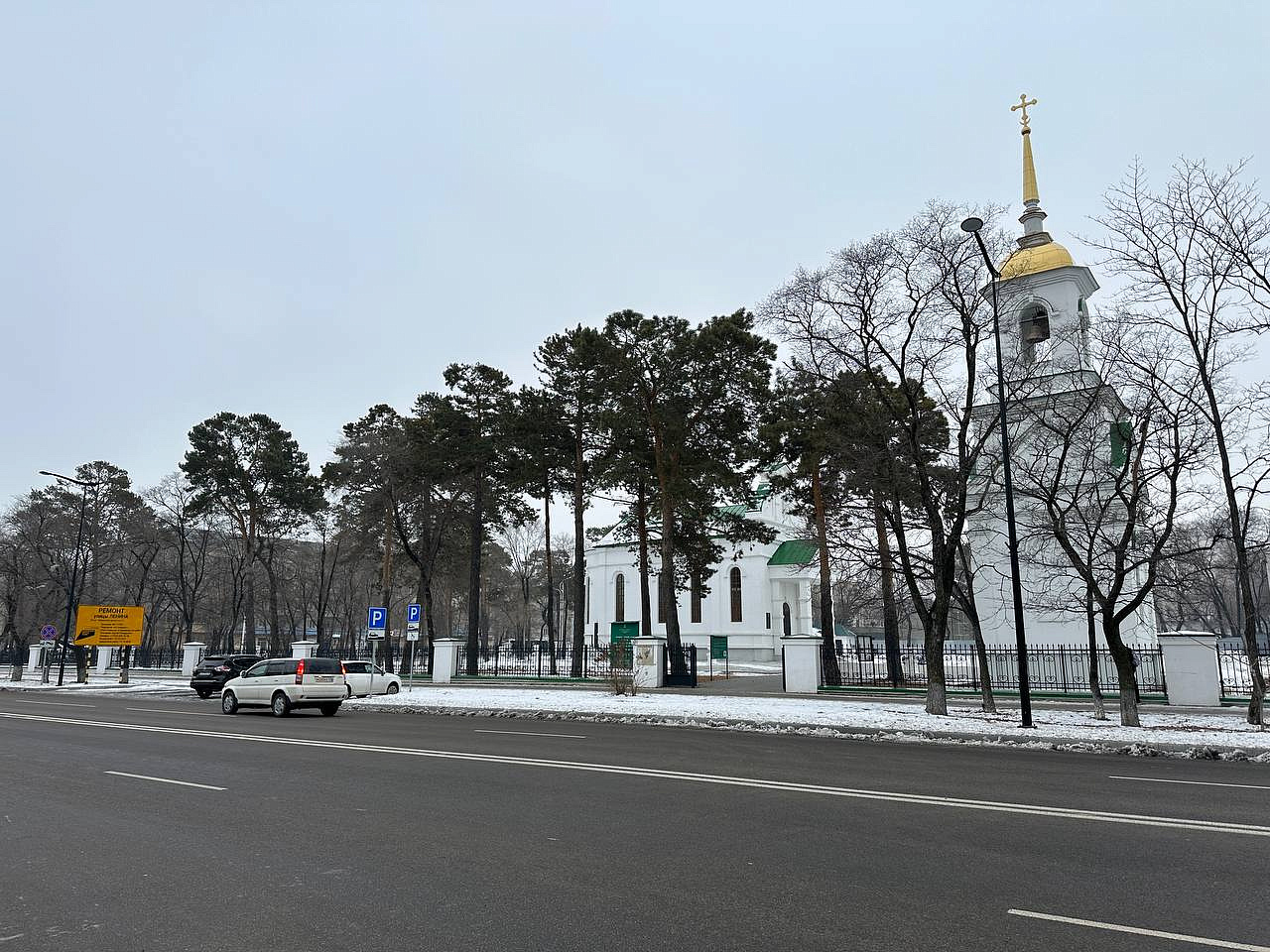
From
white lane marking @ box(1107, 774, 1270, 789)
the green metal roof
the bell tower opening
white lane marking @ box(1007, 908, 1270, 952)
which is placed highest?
the bell tower opening

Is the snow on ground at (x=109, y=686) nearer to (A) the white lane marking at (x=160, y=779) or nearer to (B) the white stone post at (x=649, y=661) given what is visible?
(B) the white stone post at (x=649, y=661)

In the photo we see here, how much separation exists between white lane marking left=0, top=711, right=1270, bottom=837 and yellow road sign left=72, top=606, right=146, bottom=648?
1103 inches

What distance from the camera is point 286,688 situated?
20828mm

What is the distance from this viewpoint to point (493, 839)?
662 cm

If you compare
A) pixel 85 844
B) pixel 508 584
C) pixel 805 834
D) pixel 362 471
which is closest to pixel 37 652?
pixel 362 471

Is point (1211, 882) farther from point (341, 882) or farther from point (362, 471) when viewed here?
point (362, 471)

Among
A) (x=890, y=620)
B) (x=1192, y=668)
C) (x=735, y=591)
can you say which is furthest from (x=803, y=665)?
(x=735, y=591)

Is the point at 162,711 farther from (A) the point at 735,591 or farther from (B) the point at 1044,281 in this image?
(A) the point at 735,591

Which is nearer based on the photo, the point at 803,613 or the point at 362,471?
the point at 362,471

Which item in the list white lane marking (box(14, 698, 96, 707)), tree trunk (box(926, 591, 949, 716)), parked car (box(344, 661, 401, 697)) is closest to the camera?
tree trunk (box(926, 591, 949, 716))

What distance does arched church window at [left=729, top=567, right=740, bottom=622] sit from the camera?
206ft

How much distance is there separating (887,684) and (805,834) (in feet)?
78.7

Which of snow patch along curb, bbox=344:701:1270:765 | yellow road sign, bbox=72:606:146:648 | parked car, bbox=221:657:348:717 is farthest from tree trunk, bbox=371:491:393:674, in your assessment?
snow patch along curb, bbox=344:701:1270:765

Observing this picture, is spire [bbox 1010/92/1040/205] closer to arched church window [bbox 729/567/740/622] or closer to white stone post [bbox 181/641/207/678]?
arched church window [bbox 729/567/740/622]
